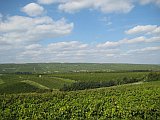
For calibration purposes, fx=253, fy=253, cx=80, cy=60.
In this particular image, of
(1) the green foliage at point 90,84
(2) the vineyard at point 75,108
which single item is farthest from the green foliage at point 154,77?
(2) the vineyard at point 75,108

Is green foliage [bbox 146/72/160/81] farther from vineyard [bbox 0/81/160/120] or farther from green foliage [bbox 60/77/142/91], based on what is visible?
vineyard [bbox 0/81/160/120]

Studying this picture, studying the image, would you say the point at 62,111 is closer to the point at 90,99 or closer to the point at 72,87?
the point at 90,99

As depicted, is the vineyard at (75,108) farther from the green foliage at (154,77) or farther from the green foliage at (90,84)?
the green foliage at (154,77)

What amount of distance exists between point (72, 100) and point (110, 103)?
16.4 ft

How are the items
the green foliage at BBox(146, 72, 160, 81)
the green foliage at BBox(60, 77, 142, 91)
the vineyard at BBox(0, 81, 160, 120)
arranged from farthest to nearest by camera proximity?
the green foliage at BBox(146, 72, 160, 81) < the green foliage at BBox(60, 77, 142, 91) < the vineyard at BBox(0, 81, 160, 120)

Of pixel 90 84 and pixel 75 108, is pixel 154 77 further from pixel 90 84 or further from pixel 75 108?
pixel 75 108

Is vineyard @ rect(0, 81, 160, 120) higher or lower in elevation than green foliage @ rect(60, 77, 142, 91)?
higher

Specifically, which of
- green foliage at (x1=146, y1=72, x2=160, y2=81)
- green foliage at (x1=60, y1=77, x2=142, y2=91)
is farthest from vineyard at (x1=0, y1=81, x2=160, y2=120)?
green foliage at (x1=146, y1=72, x2=160, y2=81)

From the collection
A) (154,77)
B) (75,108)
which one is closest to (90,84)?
(154,77)

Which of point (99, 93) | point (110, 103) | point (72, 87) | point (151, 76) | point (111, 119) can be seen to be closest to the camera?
point (111, 119)

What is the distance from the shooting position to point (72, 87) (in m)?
76.2

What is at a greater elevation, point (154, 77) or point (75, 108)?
point (154, 77)

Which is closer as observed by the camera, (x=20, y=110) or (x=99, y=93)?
(x=20, y=110)

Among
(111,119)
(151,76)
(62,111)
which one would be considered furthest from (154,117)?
(151,76)
